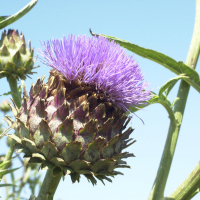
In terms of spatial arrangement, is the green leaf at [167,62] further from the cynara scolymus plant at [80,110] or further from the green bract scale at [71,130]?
the green bract scale at [71,130]

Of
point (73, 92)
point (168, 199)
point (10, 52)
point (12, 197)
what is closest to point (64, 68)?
point (73, 92)

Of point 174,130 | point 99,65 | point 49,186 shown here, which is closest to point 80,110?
point 99,65

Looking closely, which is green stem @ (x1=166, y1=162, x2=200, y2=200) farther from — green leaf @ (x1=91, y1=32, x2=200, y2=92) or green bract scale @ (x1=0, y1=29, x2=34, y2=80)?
green bract scale @ (x1=0, y1=29, x2=34, y2=80)

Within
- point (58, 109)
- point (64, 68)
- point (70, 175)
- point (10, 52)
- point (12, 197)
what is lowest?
point (12, 197)

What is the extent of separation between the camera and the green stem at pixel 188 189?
63.4 inches

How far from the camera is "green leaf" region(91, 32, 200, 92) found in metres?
1.50

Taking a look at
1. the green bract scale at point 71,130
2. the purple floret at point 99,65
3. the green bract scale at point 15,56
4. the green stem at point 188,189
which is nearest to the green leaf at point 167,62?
the purple floret at point 99,65

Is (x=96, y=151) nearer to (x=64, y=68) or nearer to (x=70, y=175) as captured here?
(x=70, y=175)

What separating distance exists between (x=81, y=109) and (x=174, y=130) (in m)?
0.65

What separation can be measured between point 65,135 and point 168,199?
0.71 metres

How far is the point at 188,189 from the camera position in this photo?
1.61 meters

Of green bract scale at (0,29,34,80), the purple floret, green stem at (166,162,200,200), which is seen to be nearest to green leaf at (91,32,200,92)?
the purple floret

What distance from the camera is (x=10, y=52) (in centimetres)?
191

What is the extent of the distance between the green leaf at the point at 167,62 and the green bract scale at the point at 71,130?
30 centimetres
